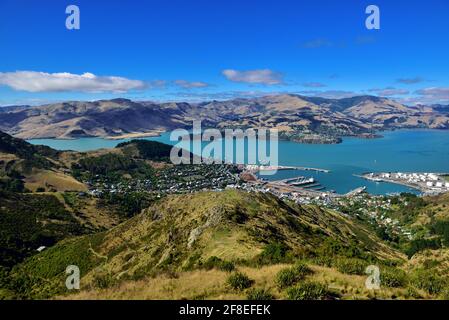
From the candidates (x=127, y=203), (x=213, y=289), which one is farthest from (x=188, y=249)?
(x=127, y=203)

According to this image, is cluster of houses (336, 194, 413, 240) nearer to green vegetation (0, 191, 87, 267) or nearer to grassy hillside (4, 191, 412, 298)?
grassy hillside (4, 191, 412, 298)

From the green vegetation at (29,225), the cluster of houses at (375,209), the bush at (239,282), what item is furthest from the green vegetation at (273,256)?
the cluster of houses at (375,209)

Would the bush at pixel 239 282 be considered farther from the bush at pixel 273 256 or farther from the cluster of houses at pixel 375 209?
the cluster of houses at pixel 375 209

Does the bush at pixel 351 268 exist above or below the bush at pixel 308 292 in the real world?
below

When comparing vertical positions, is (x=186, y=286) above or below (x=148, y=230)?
above
